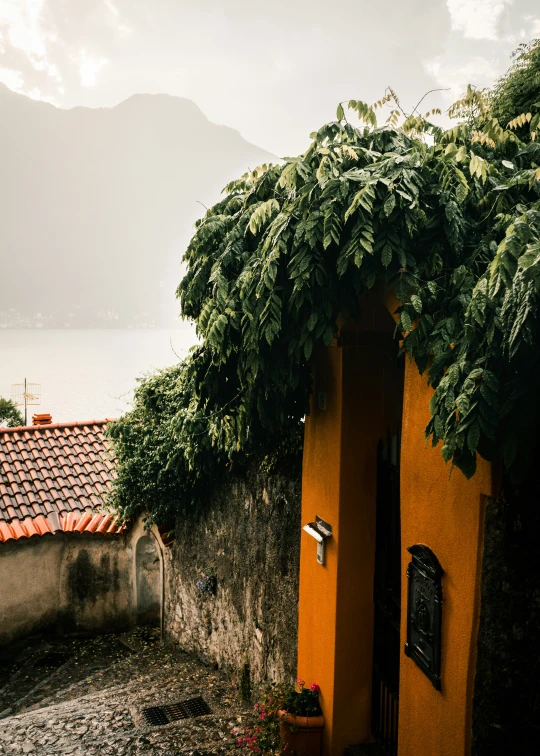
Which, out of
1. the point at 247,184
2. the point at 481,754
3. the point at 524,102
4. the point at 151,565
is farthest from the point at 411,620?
the point at 151,565

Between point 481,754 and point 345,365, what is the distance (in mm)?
2928

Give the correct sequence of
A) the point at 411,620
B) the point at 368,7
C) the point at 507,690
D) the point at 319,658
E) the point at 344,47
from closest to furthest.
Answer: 1. the point at 507,690
2. the point at 411,620
3. the point at 319,658
4. the point at 368,7
5. the point at 344,47

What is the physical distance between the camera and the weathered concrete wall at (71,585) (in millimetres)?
11688

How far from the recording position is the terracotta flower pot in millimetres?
5414

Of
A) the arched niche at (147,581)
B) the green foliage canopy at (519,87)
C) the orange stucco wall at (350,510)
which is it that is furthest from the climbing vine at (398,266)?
the arched niche at (147,581)

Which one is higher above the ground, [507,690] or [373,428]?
[373,428]

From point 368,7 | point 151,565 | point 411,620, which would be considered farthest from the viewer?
point 368,7

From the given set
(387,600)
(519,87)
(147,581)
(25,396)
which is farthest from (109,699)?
(25,396)

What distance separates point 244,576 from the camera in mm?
7711

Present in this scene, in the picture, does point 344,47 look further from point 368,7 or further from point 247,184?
point 247,184

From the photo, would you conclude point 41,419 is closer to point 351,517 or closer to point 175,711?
point 175,711

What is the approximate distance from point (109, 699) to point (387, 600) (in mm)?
4959

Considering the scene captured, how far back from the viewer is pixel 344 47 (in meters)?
39.2

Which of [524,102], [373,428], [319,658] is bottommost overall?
[319,658]
